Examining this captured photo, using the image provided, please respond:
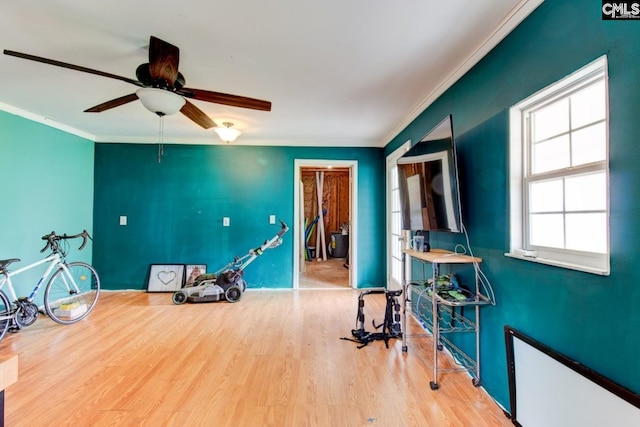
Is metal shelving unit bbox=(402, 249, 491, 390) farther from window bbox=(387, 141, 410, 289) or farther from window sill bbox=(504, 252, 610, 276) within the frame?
window bbox=(387, 141, 410, 289)

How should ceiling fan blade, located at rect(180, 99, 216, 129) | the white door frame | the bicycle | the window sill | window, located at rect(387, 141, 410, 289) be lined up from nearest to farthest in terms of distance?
1. the window sill
2. ceiling fan blade, located at rect(180, 99, 216, 129)
3. the bicycle
4. window, located at rect(387, 141, 410, 289)
5. the white door frame

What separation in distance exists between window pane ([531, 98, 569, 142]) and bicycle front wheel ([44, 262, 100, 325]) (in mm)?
4433

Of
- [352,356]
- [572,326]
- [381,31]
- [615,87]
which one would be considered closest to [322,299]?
[352,356]

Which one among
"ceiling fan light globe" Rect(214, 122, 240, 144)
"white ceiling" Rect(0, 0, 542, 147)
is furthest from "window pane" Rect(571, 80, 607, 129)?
"ceiling fan light globe" Rect(214, 122, 240, 144)

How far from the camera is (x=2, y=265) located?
8.39ft

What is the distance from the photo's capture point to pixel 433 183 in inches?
85.7

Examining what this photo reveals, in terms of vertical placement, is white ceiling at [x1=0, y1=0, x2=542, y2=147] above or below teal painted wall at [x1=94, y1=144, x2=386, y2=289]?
above

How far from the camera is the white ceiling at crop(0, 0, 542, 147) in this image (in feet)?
5.21

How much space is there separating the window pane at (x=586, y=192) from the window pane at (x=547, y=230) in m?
0.10

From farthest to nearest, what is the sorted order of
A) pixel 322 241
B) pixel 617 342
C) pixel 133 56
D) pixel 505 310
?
pixel 322 241 → pixel 133 56 → pixel 505 310 → pixel 617 342

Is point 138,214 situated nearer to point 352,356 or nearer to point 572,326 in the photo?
point 352,356

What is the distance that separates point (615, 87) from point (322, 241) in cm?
705

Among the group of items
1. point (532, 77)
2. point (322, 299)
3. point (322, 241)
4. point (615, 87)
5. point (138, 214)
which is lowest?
point (322, 299)

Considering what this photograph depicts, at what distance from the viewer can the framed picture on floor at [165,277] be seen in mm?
4270
